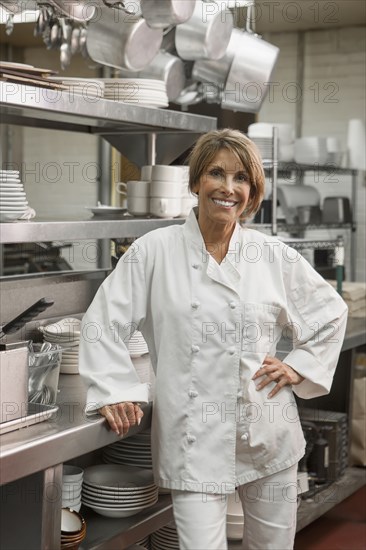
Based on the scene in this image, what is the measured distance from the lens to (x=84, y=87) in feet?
9.49

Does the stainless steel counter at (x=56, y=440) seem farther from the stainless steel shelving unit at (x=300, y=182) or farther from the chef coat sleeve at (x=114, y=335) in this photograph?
the stainless steel shelving unit at (x=300, y=182)

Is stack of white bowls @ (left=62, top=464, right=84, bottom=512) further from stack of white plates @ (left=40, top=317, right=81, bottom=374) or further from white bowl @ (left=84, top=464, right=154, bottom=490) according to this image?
stack of white plates @ (left=40, top=317, right=81, bottom=374)

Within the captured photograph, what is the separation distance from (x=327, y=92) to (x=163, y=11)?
3.49 metres

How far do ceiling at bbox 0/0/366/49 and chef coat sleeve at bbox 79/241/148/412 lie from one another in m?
3.28

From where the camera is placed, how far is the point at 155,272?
7.77ft

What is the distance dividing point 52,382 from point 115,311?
303mm

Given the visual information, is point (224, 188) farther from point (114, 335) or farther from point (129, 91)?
point (129, 91)

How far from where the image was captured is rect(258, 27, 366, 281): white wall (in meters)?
6.14

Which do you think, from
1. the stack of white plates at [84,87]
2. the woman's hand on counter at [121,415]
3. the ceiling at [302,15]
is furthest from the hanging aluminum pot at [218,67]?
the woman's hand on counter at [121,415]

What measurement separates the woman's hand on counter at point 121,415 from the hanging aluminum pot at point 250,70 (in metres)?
2.09

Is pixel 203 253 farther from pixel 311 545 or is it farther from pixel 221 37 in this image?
pixel 311 545

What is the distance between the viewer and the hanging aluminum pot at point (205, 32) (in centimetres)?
366

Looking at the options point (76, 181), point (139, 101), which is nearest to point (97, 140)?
point (76, 181)

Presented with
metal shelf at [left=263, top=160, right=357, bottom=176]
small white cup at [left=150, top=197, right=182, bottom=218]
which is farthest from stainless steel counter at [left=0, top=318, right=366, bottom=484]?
metal shelf at [left=263, top=160, right=357, bottom=176]
